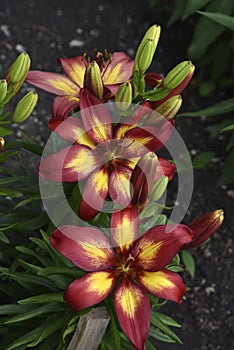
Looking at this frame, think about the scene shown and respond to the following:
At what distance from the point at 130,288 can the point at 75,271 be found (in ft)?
0.60

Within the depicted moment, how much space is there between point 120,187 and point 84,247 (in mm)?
138

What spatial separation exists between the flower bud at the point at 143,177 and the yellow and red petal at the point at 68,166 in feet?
0.31

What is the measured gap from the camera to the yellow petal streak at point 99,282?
1.34 meters

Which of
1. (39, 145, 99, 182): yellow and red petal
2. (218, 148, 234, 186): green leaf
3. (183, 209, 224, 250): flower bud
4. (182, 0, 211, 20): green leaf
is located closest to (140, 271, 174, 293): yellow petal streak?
(183, 209, 224, 250): flower bud

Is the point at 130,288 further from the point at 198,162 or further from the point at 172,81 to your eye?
the point at 198,162

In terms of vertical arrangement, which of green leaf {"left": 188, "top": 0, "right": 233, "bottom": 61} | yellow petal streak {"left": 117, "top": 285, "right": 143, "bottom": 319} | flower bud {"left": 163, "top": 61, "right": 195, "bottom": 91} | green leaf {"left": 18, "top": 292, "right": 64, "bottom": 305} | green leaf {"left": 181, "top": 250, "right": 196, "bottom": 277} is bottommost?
green leaf {"left": 181, "top": 250, "right": 196, "bottom": 277}

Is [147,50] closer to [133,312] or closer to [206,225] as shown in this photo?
[206,225]

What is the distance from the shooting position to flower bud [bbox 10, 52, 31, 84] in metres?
1.42

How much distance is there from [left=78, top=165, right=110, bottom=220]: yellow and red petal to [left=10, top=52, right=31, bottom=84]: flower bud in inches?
9.0

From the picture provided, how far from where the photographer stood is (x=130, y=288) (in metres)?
1.39

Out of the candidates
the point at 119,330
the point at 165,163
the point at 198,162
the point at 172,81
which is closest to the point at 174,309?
the point at 198,162

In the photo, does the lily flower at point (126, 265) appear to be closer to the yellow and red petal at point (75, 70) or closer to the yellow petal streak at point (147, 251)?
the yellow petal streak at point (147, 251)

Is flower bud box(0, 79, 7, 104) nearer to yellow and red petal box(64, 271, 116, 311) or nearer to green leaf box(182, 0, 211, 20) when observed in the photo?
yellow and red petal box(64, 271, 116, 311)

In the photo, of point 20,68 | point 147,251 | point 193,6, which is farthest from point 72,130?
point 193,6
